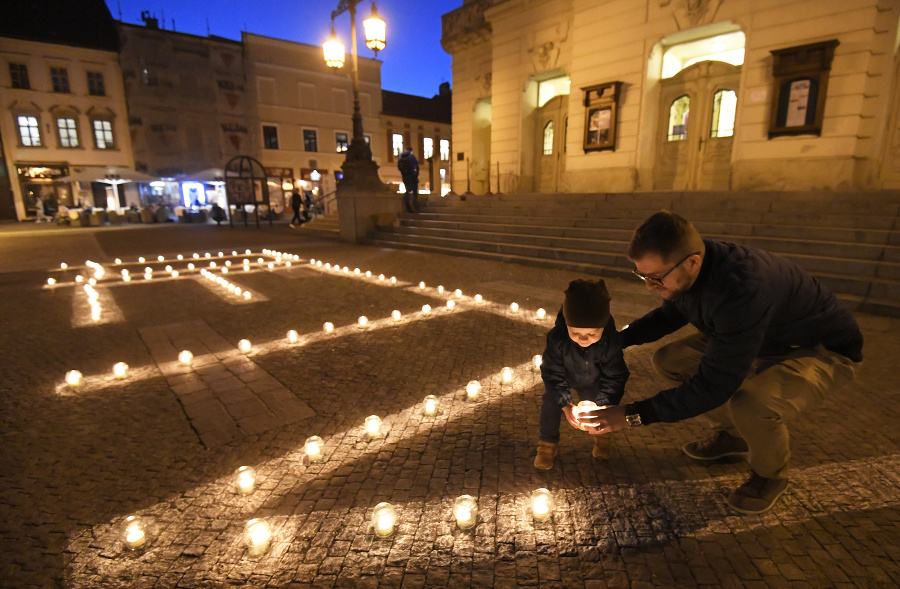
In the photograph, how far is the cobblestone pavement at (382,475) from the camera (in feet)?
7.25

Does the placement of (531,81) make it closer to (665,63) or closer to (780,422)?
(665,63)

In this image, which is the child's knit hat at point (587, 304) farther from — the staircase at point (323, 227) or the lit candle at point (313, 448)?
the staircase at point (323, 227)

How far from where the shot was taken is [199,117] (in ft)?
109

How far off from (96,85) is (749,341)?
41.6 meters

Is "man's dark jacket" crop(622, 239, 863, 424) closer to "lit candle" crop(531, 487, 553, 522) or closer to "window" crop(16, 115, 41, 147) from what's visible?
"lit candle" crop(531, 487, 553, 522)

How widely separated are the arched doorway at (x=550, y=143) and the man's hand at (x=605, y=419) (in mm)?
16762

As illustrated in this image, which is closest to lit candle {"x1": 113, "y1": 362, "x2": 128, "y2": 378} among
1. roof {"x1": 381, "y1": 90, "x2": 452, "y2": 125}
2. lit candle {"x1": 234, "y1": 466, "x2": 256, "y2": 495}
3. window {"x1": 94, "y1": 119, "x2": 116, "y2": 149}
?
lit candle {"x1": 234, "y1": 466, "x2": 256, "y2": 495}

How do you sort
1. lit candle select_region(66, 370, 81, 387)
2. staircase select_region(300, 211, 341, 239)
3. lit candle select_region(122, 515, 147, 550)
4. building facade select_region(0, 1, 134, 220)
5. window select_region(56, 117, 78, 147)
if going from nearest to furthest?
1. lit candle select_region(122, 515, 147, 550)
2. lit candle select_region(66, 370, 81, 387)
3. staircase select_region(300, 211, 341, 239)
4. building facade select_region(0, 1, 134, 220)
5. window select_region(56, 117, 78, 147)

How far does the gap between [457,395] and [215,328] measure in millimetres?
3824

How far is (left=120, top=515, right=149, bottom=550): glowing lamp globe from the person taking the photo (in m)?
2.29

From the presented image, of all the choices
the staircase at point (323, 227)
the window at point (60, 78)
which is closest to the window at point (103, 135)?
the window at point (60, 78)

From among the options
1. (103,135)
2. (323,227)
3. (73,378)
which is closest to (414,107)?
(103,135)

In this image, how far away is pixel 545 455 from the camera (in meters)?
2.93

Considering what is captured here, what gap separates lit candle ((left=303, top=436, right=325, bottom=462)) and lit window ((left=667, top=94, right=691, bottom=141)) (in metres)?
14.8
